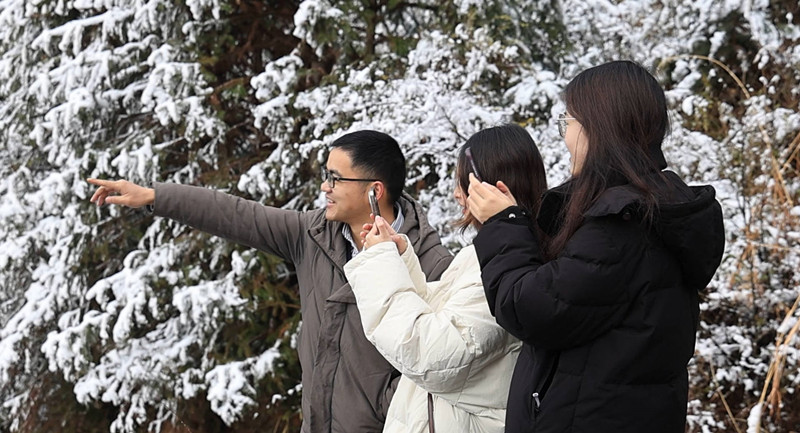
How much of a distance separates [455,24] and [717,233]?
354 centimetres

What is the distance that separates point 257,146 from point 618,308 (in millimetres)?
3905

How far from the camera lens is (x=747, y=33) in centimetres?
574

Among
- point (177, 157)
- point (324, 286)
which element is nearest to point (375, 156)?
point (324, 286)

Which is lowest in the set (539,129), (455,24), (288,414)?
(288,414)

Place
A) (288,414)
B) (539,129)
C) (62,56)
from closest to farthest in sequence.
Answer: (539,129) → (288,414) → (62,56)

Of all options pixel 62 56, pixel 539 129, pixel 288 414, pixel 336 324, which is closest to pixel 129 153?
pixel 62 56

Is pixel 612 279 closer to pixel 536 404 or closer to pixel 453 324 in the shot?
pixel 536 404

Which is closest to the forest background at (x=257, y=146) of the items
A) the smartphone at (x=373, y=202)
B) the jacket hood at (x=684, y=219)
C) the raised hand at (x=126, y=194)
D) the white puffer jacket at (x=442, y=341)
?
the smartphone at (x=373, y=202)

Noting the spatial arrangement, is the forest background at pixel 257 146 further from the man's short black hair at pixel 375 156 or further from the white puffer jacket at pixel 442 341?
the white puffer jacket at pixel 442 341

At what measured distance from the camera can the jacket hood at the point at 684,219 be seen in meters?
1.72

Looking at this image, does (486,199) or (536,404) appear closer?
(536,404)

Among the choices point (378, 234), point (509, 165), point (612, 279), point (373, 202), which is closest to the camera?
point (612, 279)

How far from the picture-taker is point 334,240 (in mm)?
2787

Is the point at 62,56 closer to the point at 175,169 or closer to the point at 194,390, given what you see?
the point at 175,169
